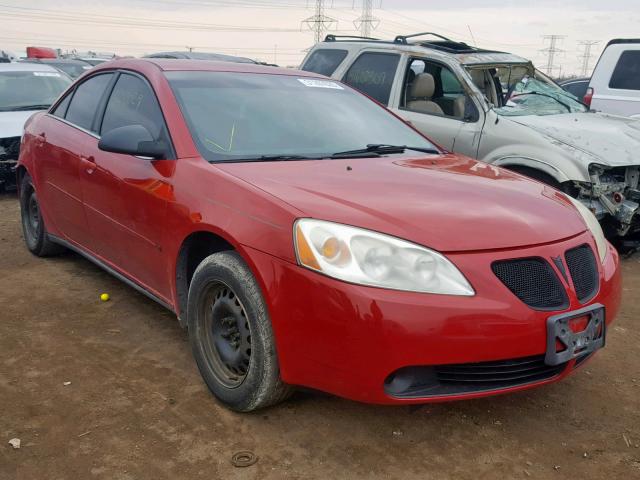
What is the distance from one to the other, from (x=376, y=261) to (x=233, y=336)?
2.81 ft

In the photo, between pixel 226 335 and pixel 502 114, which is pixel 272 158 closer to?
pixel 226 335

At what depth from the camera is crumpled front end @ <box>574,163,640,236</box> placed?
5.18 meters

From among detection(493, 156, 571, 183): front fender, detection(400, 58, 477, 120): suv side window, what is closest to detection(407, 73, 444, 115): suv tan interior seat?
detection(400, 58, 477, 120): suv side window

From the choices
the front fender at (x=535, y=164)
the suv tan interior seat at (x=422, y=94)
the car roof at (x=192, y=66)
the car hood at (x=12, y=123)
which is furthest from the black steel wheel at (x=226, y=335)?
the car hood at (x=12, y=123)

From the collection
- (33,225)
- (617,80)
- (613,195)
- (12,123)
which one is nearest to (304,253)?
(33,225)

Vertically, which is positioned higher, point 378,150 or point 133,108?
point 133,108

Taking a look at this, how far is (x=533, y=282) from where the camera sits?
2.51 m

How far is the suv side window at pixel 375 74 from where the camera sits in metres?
6.59

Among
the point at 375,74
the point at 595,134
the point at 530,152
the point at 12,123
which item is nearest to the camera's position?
the point at 530,152

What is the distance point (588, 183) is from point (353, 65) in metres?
2.90

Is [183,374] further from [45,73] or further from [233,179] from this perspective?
[45,73]

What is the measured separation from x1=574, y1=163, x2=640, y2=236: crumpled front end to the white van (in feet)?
11.2

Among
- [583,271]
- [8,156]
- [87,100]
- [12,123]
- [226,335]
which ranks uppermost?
[87,100]

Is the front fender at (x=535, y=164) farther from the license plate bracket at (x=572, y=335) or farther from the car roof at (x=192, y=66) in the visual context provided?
the license plate bracket at (x=572, y=335)
